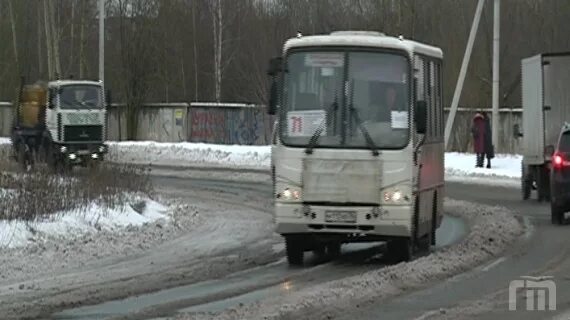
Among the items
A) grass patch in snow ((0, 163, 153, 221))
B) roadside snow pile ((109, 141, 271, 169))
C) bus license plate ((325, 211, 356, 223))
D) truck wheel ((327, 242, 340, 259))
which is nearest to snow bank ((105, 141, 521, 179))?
roadside snow pile ((109, 141, 271, 169))

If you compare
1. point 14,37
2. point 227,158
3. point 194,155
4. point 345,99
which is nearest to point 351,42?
point 345,99

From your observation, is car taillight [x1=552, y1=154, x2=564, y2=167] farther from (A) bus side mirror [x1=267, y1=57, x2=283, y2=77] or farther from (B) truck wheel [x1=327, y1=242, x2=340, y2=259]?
(A) bus side mirror [x1=267, y1=57, x2=283, y2=77]

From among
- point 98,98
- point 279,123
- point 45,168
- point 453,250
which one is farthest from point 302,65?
point 98,98

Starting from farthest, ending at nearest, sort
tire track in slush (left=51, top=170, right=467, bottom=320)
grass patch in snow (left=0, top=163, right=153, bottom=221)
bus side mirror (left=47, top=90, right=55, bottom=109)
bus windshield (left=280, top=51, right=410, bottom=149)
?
bus side mirror (left=47, top=90, right=55, bottom=109), grass patch in snow (left=0, top=163, right=153, bottom=221), bus windshield (left=280, top=51, right=410, bottom=149), tire track in slush (left=51, top=170, right=467, bottom=320)

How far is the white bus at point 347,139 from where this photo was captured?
1489cm

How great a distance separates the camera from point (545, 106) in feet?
90.7

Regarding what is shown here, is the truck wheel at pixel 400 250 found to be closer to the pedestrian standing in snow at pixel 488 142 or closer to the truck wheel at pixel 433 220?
the truck wheel at pixel 433 220

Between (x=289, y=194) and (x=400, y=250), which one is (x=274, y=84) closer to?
(x=289, y=194)

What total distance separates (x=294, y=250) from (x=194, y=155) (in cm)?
3319

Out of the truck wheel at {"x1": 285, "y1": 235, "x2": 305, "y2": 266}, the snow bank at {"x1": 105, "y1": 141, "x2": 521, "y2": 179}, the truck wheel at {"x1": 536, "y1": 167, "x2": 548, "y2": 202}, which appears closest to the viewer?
the truck wheel at {"x1": 285, "y1": 235, "x2": 305, "y2": 266}

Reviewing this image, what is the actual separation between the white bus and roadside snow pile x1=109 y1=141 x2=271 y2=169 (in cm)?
2763

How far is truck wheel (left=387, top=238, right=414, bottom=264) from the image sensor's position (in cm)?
1537

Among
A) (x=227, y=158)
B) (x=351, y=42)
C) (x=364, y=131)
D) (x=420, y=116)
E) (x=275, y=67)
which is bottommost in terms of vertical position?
(x=227, y=158)

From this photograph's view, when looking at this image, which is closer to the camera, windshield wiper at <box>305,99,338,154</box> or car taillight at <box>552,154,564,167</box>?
windshield wiper at <box>305,99,338,154</box>
